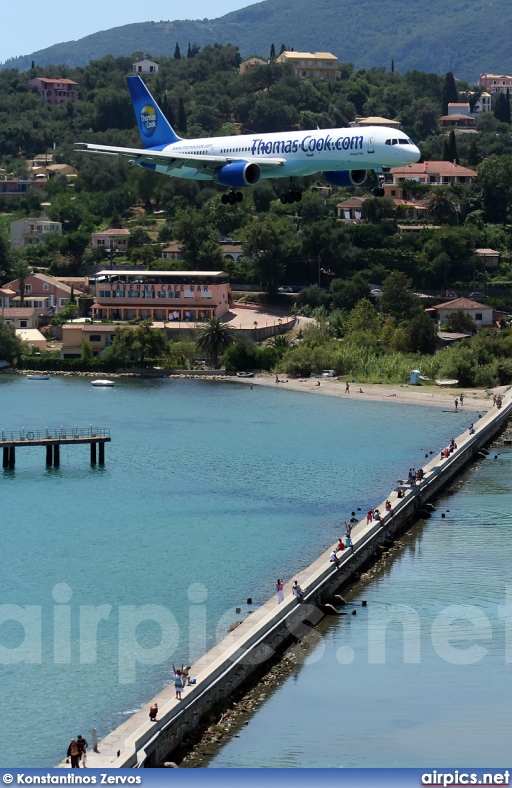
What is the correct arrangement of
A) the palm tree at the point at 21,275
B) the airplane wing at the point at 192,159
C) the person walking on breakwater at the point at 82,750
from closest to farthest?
the person walking on breakwater at the point at 82,750
the airplane wing at the point at 192,159
the palm tree at the point at 21,275

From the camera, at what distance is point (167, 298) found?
124 meters

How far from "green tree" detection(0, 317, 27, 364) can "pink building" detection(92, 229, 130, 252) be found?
77.6 feet

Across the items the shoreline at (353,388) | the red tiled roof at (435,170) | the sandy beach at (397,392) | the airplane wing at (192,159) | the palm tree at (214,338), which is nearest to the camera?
the airplane wing at (192,159)

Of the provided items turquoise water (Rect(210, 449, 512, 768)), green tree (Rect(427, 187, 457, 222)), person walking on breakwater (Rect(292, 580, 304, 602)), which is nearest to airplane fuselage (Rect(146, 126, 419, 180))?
turquoise water (Rect(210, 449, 512, 768))

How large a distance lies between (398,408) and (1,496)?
3520 cm

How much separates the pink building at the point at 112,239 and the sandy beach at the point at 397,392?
35.2 meters

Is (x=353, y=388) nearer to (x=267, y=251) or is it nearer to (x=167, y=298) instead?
(x=267, y=251)

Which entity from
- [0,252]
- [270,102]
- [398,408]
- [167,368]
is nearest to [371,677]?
[398,408]

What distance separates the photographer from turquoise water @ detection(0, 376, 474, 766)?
1578 inches

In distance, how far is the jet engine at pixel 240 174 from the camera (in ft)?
189

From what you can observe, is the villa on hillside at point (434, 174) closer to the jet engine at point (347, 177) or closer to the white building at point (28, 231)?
the white building at point (28, 231)

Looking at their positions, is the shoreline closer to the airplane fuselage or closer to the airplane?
the airplane

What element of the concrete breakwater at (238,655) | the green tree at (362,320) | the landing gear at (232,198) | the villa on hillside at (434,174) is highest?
the villa on hillside at (434,174)

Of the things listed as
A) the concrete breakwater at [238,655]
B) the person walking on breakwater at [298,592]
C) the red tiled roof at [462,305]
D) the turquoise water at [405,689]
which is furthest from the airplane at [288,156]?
the red tiled roof at [462,305]
